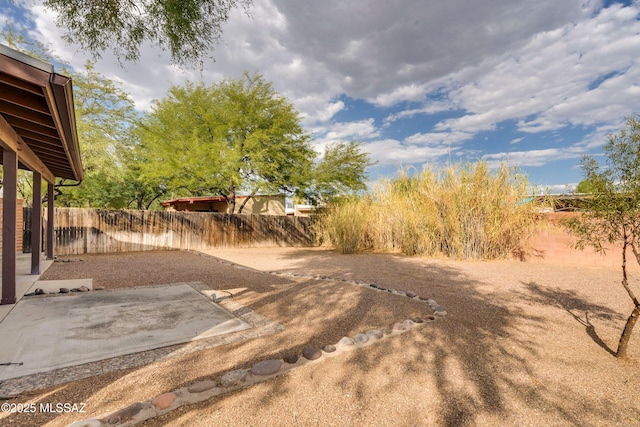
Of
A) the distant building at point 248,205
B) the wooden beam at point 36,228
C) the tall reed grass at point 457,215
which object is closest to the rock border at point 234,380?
the tall reed grass at point 457,215

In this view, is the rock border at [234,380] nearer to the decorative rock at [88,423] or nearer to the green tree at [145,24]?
the decorative rock at [88,423]

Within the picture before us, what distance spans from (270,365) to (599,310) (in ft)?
12.6

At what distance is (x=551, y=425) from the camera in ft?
5.07

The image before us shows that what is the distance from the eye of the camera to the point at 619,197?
7.38 ft

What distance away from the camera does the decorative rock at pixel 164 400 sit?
161 centimetres

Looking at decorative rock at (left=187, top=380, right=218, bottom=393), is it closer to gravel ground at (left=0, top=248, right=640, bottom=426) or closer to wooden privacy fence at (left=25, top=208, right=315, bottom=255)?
gravel ground at (left=0, top=248, right=640, bottom=426)

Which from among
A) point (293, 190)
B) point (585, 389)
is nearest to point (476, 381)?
point (585, 389)

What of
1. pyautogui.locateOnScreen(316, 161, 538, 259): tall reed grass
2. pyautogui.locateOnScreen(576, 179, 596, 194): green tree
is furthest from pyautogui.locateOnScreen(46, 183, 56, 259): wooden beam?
pyautogui.locateOnScreen(576, 179, 596, 194): green tree

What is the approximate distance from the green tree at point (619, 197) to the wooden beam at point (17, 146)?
5702mm

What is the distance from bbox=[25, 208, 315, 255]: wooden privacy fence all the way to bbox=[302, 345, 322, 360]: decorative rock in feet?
31.9

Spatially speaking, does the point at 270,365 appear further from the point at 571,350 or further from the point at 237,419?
the point at 571,350

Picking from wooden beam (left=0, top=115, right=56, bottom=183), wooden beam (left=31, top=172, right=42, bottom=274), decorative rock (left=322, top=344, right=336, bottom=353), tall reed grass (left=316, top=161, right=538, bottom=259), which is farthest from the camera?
tall reed grass (left=316, top=161, right=538, bottom=259)

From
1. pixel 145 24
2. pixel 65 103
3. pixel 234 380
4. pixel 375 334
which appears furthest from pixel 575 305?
pixel 145 24

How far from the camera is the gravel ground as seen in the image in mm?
1605
